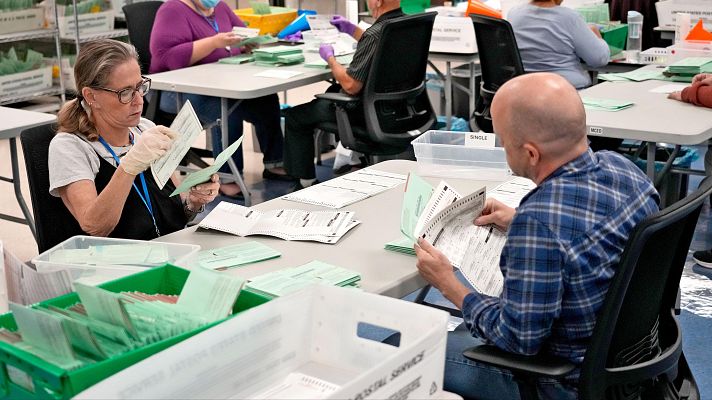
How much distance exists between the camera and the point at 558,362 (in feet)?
5.84

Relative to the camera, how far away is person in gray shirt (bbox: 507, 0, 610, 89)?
4512mm

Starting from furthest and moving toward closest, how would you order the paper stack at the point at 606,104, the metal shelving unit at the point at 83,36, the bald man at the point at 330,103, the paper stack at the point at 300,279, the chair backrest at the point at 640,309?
the metal shelving unit at the point at 83,36 < the bald man at the point at 330,103 < the paper stack at the point at 606,104 < the paper stack at the point at 300,279 < the chair backrest at the point at 640,309

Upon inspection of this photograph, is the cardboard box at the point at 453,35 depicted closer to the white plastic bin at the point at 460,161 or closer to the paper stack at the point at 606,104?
the paper stack at the point at 606,104

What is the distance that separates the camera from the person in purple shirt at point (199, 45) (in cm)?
486

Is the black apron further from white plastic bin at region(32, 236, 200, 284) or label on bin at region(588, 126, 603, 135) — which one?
label on bin at region(588, 126, 603, 135)

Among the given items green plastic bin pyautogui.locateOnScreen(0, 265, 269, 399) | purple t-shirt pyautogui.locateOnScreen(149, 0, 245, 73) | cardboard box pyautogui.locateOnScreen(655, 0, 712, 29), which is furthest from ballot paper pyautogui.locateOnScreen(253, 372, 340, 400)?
cardboard box pyautogui.locateOnScreen(655, 0, 712, 29)

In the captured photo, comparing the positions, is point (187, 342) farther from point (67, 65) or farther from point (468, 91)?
point (67, 65)

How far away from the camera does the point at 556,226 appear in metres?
1.71

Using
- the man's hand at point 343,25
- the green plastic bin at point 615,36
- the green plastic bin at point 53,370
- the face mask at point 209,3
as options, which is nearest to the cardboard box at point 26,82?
the face mask at point 209,3

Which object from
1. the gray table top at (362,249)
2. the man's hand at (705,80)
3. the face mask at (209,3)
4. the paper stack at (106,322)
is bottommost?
the gray table top at (362,249)

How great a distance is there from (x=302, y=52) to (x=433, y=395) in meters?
3.88

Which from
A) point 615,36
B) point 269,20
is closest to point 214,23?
point 269,20

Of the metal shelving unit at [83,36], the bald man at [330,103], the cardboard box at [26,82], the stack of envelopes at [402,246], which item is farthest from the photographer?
the metal shelving unit at [83,36]

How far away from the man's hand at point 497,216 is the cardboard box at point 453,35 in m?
3.32
